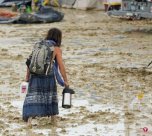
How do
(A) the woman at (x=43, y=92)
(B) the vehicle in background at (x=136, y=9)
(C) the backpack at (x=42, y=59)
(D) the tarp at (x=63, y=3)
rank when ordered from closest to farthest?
(C) the backpack at (x=42, y=59)
(A) the woman at (x=43, y=92)
(B) the vehicle in background at (x=136, y=9)
(D) the tarp at (x=63, y=3)

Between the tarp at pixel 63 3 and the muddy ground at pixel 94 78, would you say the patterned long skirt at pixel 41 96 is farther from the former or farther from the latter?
the tarp at pixel 63 3

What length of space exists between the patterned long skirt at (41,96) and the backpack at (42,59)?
0.14 metres

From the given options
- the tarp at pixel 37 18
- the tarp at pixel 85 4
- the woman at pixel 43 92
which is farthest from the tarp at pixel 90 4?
the woman at pixel 43 92

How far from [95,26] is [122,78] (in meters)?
11.1

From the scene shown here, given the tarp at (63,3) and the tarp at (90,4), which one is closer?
the tarp at (90,4)

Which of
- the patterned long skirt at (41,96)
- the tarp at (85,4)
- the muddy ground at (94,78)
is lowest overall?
the muddy ground at (94,78)

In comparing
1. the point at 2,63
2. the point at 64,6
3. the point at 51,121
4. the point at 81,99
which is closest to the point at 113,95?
the point at 81,99

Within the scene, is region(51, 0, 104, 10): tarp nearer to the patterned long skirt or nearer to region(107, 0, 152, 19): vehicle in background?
region(107, 0, 152, 19): vehicle in background

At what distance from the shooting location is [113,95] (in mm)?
10680

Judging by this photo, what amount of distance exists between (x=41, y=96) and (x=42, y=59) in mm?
540

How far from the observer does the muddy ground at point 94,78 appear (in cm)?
849

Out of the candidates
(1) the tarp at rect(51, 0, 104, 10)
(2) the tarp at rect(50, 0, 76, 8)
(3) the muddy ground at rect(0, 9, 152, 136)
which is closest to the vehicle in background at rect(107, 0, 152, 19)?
(3) the muddy ground at rect(0, 9, 152, 136)

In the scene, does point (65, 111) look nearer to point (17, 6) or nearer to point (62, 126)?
point (62, 126)

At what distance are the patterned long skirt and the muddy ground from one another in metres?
0.28
